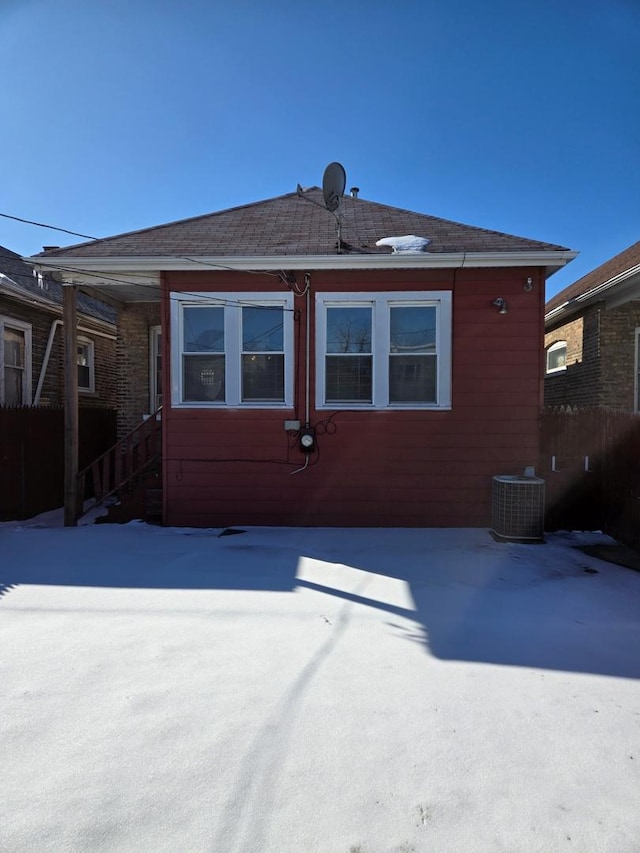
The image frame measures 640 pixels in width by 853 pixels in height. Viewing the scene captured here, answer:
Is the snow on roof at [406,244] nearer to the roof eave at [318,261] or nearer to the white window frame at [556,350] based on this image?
the roof eave at [318,261]

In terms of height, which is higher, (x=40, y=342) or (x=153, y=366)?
(x=40, y=342)

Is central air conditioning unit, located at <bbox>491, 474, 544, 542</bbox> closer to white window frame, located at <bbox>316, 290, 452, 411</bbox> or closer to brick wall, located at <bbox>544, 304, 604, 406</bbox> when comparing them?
white window frame, located at <bbox>316, 290, 452, 411</bbox>

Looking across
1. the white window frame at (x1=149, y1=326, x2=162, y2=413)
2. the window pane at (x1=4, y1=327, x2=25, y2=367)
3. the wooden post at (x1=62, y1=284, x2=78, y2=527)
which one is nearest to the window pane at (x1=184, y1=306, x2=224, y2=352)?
the wooden post at (x1=62, y1=284, x2=78, y2=527)

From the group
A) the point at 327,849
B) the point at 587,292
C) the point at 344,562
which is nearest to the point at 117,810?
the point at 327,849

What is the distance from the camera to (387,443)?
6352 mm

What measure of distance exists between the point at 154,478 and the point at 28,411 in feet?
7.84

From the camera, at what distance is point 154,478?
7.05 m

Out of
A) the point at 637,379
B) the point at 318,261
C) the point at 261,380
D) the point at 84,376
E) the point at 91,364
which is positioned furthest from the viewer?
the point at 91,364

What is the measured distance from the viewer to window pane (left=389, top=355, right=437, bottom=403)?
6.38 m

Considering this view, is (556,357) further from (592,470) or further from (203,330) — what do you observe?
(203,330)

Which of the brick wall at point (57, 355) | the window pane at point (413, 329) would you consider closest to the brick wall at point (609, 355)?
the window pane at point (413, 329)

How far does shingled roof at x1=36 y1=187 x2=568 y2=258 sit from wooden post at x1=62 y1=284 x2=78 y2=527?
67 cm

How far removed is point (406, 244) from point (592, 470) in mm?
3737

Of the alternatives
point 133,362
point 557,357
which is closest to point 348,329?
point 133,362
